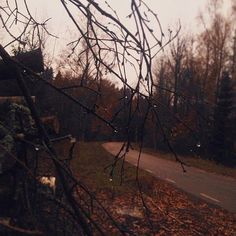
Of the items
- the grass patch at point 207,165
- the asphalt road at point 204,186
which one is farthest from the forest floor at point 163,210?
the grass patch at point 207,165

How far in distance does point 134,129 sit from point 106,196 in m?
11.6

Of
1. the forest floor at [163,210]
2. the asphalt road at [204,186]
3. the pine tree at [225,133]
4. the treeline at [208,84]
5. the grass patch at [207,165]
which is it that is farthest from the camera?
the pine tree at [225,133]

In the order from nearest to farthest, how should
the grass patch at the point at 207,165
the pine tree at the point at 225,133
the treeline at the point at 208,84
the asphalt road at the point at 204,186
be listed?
the treeline at the point at 208,84 < the asphalt road at the point at 204,186 < the grass patch at the point at 207,165 < the pine tree at the point at 225,133

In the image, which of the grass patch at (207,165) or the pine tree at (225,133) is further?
the pine tree at (225,133)

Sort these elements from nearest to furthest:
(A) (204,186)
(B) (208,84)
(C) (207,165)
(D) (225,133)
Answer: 1. (A) (204,186)
2. (C) (207,165)
3. (D) (225,133)
4. (B) (208,84)

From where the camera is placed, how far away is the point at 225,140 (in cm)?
3559

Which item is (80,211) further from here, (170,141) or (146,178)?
(146,178)

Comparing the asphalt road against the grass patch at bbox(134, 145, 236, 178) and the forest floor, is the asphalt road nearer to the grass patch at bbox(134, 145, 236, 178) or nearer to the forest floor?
the forest floor

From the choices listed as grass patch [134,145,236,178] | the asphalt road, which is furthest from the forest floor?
grass patch [134,145,236,178]

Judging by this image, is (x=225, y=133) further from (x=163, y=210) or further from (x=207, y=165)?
(x=163, y=210)

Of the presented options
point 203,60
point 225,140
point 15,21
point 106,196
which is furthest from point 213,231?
point 203,60

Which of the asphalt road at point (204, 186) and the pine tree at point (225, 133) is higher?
the pine tree at point (225, 133)

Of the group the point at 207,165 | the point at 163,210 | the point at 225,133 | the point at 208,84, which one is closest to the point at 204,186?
the point at 163,210

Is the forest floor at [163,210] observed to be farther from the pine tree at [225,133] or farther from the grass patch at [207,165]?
the pine tree at [225,133]
